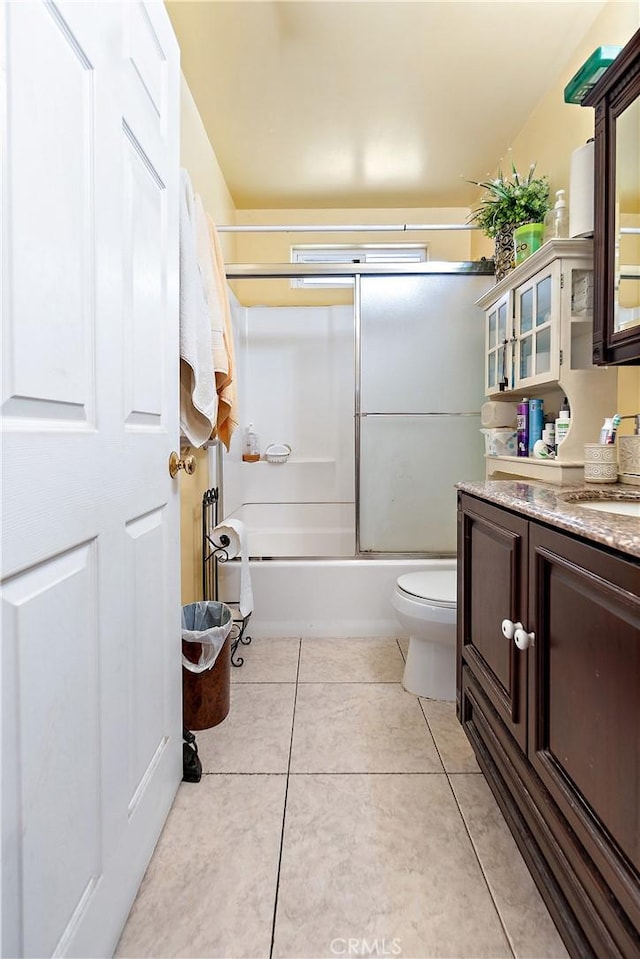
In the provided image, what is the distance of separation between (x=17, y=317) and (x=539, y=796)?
3.92 feet

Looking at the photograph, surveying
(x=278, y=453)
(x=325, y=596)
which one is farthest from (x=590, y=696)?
(x=278, y=453)

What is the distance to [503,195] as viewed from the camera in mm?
1941

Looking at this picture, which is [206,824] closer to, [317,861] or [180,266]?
[317,861]

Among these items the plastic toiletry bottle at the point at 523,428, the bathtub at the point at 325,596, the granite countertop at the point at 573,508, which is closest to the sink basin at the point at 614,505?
the granite countertop at the point at 573,508

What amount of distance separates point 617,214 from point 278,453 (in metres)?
2.49

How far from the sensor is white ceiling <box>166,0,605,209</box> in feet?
5.97

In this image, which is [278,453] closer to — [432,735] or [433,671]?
[433,671]

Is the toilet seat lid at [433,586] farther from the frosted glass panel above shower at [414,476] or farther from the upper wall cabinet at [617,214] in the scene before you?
the upper wall cabinet at [617,214]

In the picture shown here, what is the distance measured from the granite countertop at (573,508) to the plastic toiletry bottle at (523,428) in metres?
0.45

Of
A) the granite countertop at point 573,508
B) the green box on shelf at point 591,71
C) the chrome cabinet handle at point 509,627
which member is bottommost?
the chrome cabinet handle at point 509,627

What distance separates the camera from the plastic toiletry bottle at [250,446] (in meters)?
3.47

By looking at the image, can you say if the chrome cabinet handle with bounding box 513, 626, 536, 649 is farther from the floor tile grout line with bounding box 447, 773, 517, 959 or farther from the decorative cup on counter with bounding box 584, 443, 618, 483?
the decorative cup on counter with bounding box 584, 443, 618, 483

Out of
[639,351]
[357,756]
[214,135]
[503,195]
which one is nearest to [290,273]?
[214,135]

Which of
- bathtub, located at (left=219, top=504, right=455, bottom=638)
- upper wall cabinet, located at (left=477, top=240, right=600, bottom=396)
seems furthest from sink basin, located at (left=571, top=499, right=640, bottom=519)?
bathtub, located at (left=219, top=504, right=455, bottom=638)
